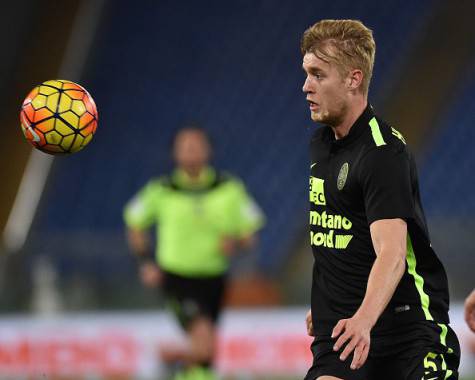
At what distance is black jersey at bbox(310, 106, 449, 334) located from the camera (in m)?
4.05

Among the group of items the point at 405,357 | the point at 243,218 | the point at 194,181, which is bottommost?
the point at 405,357

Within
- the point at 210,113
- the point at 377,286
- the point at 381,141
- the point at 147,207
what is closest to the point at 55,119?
the point at 381,141

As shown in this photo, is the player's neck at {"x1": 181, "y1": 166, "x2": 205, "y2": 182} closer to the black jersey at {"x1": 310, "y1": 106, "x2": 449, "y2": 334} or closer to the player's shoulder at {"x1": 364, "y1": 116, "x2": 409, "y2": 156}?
the black jersey at {"x1": 310, "y1": 106, "x2": 449, "y2": 334}

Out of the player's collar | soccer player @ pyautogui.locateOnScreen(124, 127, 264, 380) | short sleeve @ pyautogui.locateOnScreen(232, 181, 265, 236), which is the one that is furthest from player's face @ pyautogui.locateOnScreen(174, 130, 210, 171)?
short sleeve @ pyautogui.locateOnScreen(232, 181, 265, 236)

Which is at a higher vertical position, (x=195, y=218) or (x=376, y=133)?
(x=376, y=133)

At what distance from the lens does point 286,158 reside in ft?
44.8

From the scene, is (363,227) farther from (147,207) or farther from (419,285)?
(147,207)

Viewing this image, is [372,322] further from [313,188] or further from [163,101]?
[163,101]

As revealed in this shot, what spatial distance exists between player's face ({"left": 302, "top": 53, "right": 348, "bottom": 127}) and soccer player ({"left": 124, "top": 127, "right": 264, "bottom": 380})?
5.13m

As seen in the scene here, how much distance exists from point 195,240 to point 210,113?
472 cm

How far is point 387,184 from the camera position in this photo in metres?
4.00

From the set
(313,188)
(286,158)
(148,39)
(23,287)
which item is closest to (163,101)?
(148,39)

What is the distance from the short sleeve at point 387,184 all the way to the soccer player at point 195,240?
530 centimetres

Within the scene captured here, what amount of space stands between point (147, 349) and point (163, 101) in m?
4.47
